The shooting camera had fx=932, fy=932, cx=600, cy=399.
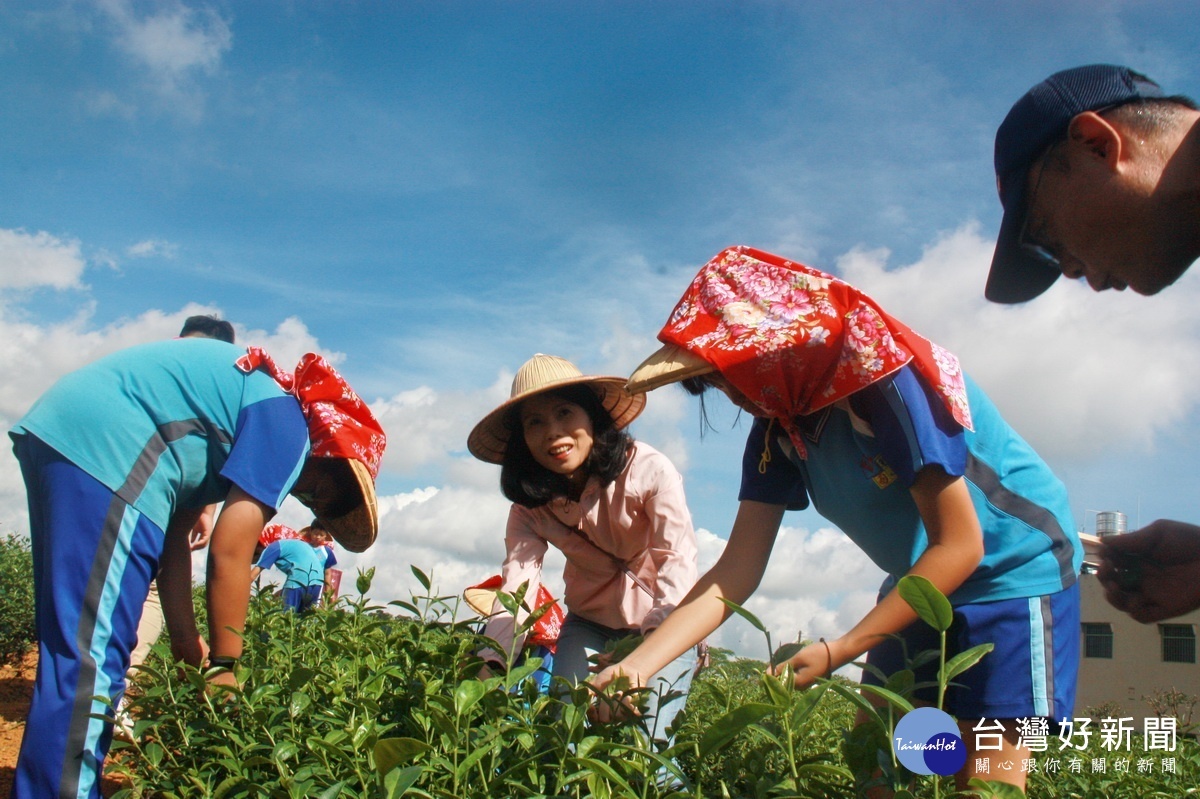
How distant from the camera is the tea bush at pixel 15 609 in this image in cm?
719

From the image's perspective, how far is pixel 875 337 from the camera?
1575 millimetres

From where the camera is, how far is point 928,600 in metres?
0.94

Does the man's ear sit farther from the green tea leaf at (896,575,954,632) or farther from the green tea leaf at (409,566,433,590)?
the green tea leaf at (409,566,433,590)

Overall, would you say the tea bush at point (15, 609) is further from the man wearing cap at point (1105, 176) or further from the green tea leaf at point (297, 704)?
the man wearing cap at point (1105, 176)

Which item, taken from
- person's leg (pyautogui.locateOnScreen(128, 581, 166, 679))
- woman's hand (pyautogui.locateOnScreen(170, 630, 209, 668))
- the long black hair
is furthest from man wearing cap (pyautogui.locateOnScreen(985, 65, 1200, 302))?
person's leg (pyautogui.locateOnScreen(128, 581, 166, 679))

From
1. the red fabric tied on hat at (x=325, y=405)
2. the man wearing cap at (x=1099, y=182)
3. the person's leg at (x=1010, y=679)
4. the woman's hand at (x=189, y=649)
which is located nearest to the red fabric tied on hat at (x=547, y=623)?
the red fabric tied on hat at (x=325, y=405)

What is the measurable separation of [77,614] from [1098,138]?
2.10 meters

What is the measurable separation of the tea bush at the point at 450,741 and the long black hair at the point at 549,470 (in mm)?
766

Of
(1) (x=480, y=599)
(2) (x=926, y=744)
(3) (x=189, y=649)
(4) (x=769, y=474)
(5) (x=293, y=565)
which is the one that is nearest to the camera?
(2) (x=926, y=744)

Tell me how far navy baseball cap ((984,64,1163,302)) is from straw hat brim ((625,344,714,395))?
524 mm

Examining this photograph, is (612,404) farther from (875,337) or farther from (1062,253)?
(1062,253)

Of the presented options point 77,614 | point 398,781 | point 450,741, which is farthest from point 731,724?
point 77,614

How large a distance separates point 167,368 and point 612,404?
1476 millimetres

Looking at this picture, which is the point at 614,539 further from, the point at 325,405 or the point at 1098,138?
the point at 1098,138
